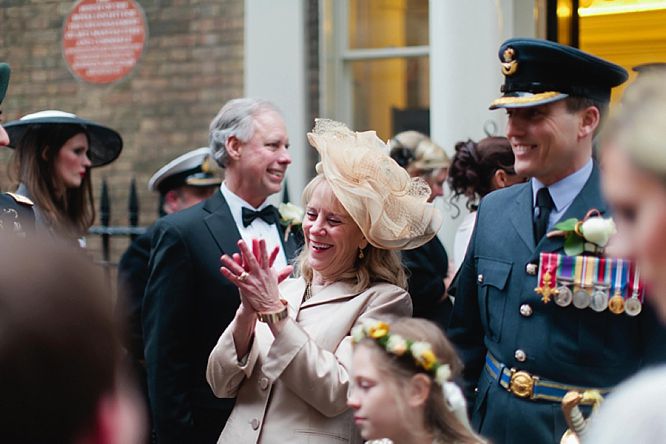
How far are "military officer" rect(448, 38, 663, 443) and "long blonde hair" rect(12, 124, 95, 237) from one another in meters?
2.03

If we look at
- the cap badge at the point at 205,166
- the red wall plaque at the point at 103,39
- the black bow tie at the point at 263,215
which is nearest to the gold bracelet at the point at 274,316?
the black bow tie at the point at 263,215

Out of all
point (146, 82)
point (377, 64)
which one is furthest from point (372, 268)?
point (146, 82)

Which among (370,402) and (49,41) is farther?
(49,41)

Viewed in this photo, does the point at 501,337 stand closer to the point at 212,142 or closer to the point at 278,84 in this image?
the point at 212,142

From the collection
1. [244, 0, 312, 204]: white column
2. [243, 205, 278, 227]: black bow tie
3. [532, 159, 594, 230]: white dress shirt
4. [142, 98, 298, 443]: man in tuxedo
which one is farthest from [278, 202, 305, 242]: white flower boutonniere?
[244, 0, 312, 204]: white column

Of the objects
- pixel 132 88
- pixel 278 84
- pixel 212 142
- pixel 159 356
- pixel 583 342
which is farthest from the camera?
pixel 132 88

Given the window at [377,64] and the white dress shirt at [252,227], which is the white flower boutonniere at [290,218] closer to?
the white dress shirt at [252,227]

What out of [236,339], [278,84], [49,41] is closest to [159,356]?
[236,339]

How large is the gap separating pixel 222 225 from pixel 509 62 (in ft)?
4.58

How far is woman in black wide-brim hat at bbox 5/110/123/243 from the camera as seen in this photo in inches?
182

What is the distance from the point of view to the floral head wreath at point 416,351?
2613mm

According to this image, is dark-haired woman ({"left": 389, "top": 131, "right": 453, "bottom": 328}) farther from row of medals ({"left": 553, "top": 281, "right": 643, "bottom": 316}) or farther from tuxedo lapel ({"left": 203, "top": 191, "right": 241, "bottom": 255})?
row of medals ({"left": 553, "top": 281, "right": 643, "bottom": 316})

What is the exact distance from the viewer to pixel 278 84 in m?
7.60

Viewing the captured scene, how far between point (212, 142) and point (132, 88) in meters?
3.99
